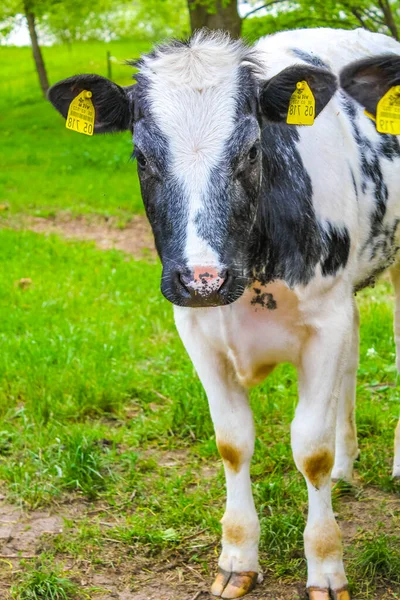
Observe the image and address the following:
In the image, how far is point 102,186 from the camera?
13688 millimetres

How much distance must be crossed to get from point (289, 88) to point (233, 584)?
208 cm

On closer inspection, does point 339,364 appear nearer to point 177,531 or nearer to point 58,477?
point 177,531

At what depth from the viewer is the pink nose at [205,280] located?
112 inches

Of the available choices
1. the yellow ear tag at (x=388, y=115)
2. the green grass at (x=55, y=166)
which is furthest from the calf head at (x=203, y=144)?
the green grass at (x=55, y=166)

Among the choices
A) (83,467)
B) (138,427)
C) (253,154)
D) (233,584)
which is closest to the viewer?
(253,154)

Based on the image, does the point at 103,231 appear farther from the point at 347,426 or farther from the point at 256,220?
the point at 256,220

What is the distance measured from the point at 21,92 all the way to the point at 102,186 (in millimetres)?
17723

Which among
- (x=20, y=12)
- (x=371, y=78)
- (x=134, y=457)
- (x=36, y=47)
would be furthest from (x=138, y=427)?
(x=36, y=47)

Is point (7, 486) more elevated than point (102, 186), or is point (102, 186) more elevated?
point (7, 486)

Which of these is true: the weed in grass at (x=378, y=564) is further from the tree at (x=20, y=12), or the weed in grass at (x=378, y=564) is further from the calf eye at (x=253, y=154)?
the tree at (x=20, y=12)

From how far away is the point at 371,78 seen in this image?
358 centimetres

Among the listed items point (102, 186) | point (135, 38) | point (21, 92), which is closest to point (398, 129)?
point (102, 186)

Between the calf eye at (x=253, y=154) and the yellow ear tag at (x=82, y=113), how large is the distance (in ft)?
2.61

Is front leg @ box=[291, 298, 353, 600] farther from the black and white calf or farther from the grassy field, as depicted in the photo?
the grassy field
